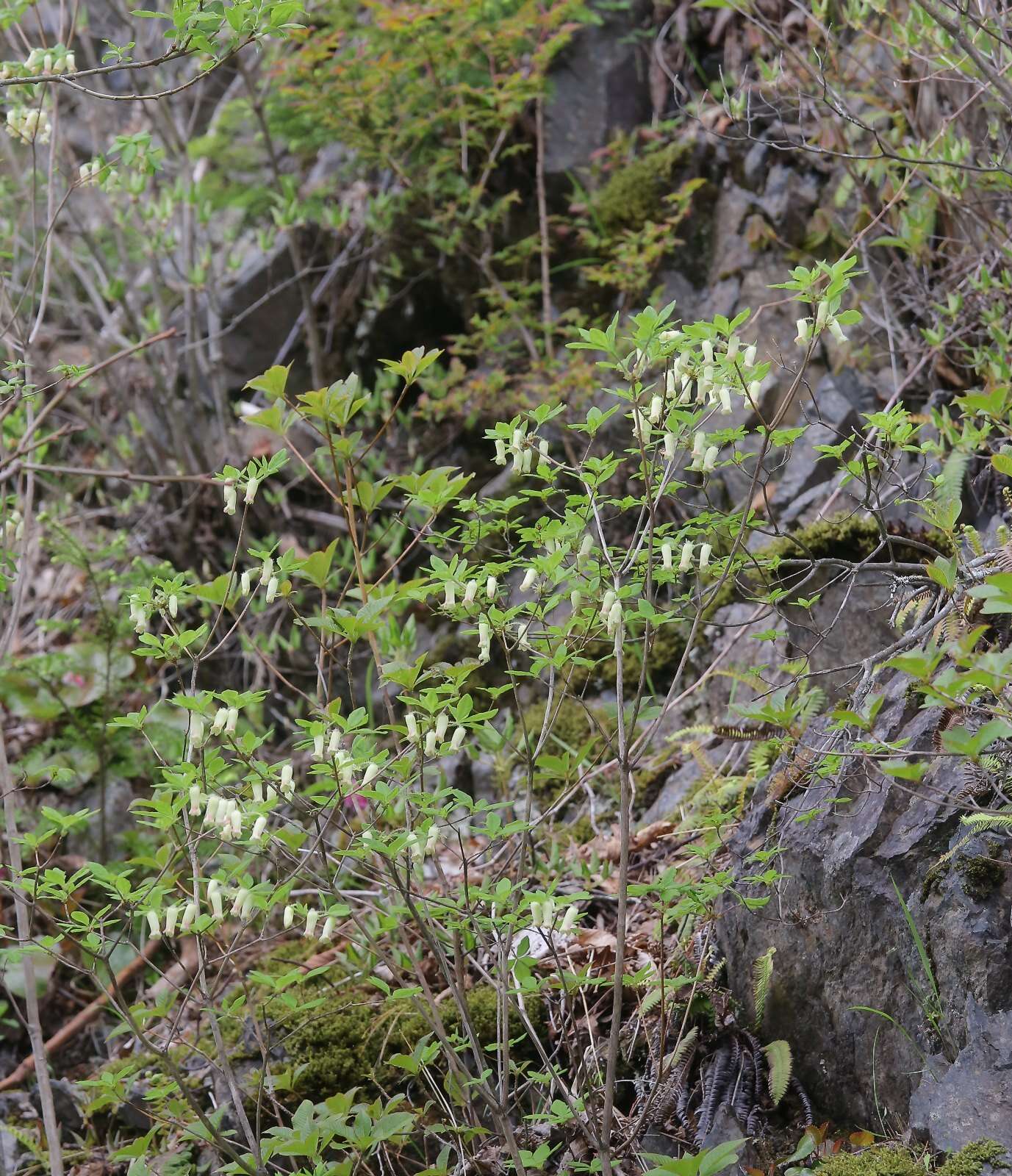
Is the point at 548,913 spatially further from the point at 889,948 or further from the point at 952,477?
the point at 952,477

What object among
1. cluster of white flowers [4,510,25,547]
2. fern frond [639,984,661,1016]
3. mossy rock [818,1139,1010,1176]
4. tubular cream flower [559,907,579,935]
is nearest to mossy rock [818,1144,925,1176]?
mossy rock [818,1139,1010,1176]

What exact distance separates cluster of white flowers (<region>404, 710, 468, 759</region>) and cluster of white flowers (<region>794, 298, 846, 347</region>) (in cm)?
108

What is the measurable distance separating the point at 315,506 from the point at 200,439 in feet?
2.83

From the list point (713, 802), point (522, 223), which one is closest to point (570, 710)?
point (713, 802)

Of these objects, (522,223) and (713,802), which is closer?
(713,802)

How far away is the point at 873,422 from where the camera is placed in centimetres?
239

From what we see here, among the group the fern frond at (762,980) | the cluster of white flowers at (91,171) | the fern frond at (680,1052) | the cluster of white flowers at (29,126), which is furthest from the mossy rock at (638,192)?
the fern frond at (680,1052)

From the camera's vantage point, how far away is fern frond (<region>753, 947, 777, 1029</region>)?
2.76 m

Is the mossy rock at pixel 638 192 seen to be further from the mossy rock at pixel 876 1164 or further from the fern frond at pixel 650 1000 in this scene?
the mossy rock at pixel 876 1164

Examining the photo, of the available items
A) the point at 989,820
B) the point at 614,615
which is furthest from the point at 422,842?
the point at 989,820

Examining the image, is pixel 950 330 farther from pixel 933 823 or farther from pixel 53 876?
pixel 53 876

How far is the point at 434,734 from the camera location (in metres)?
2.17

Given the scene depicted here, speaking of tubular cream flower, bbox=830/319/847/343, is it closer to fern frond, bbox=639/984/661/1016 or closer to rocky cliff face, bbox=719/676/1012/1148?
rocky cliff face, bbox=719/676/1012/1148

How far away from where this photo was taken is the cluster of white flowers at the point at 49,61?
9.59ft
